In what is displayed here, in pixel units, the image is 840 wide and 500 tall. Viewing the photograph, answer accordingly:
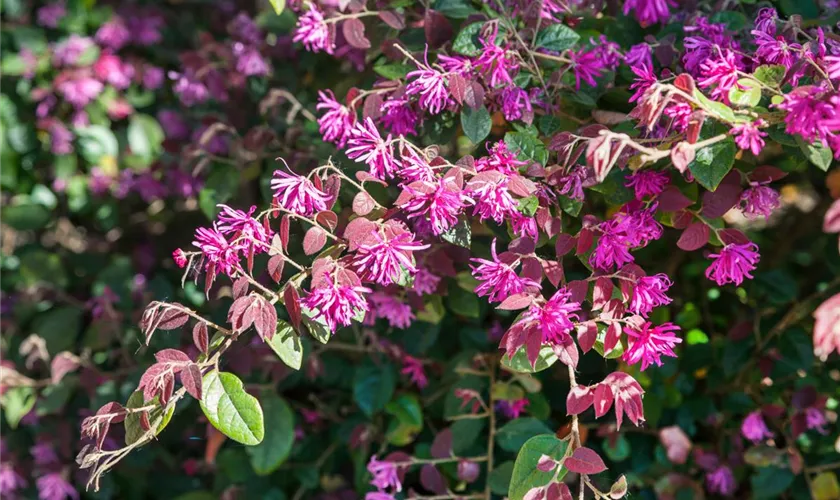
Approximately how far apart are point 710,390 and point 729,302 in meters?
0.18

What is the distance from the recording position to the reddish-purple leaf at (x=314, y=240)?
2.71 feet

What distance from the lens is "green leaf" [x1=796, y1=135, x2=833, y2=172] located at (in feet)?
2.47

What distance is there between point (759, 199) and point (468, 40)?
391mm

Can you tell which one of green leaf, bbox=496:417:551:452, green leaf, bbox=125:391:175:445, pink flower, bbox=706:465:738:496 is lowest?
pink flower, bbox=706:465:738:496

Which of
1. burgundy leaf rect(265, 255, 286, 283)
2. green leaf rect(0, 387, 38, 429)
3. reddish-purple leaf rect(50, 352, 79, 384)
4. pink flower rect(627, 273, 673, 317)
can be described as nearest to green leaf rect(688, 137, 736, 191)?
pink flower rect(627, 273, 673, 317)

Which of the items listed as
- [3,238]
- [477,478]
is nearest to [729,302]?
[477,478]

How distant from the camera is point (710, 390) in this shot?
1327mm

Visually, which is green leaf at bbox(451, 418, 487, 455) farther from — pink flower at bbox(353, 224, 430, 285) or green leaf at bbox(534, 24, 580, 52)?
green leaf at bbox(534, 24, 580, 52)

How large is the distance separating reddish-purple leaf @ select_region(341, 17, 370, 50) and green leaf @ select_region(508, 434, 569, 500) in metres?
0.56

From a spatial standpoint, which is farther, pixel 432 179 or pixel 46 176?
pixel 46 176

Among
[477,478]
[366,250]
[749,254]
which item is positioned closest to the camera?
[366,250]

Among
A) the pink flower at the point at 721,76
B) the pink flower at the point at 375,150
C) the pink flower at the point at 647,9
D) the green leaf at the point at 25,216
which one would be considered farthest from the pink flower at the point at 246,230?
the green leaf at the point at 25,216

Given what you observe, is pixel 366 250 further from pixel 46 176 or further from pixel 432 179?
pixel 46 176

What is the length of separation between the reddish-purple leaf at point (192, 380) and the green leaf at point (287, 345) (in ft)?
0.27
